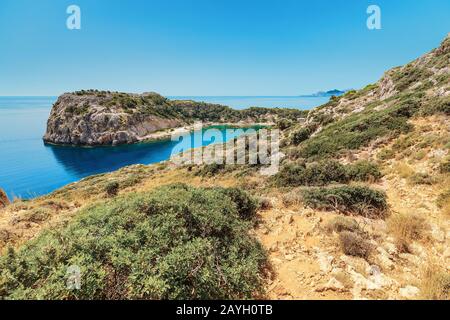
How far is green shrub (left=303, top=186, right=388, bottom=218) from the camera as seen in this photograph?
649cm

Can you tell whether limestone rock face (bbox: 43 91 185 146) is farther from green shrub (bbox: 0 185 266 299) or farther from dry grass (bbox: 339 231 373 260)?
dry grass (bbox: 339 231 373 260)

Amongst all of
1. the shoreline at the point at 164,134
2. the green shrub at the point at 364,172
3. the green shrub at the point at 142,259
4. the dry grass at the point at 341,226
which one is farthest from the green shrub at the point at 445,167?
the shoreline at the point at 164,134

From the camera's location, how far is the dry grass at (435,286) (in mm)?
3316

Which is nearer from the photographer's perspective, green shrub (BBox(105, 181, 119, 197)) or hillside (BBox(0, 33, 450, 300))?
hillside (BBox(0, 33, 450, 300))

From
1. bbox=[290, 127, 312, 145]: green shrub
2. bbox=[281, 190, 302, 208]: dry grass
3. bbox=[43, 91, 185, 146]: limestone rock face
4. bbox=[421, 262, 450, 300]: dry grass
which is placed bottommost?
bbox=[421, 262, 450, 300]: dry grass

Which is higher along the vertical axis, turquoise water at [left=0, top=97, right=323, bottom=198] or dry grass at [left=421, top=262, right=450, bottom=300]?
dry grass at [left=421, top=262, right=450, bottom=300]

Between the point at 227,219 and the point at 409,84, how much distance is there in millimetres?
27993

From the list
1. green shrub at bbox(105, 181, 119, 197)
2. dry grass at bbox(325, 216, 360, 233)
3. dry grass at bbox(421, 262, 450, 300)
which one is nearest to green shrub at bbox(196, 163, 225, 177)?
green shrub at bbox(105, 181, 119, 197)

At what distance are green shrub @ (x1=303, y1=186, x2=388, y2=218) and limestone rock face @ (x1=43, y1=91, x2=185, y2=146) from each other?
248ft

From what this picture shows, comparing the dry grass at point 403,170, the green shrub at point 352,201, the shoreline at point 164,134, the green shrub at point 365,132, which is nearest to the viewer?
the green shrub at point 352,201

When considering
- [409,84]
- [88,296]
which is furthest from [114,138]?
[88,296]

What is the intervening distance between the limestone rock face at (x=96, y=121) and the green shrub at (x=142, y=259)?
76.1 m

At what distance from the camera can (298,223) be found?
5887mm

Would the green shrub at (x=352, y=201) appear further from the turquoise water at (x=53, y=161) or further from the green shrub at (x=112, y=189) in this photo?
the turquoise water at (x=53, y=161)
